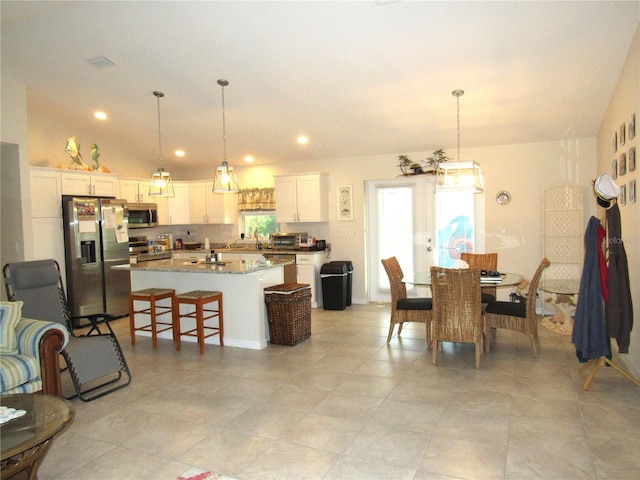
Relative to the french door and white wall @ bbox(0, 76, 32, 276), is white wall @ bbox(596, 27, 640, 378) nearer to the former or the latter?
the french door

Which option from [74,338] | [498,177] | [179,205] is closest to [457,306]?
[498,177]

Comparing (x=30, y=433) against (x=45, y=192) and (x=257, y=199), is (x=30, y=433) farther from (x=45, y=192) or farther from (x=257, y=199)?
(x=257, y=199)

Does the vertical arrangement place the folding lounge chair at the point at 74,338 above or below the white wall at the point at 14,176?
below

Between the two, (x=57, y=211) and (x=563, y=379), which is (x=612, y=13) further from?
(x=57, y=211)

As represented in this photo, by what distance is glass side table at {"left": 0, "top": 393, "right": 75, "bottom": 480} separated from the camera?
6.19ft

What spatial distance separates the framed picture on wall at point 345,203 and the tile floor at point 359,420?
3025 mm

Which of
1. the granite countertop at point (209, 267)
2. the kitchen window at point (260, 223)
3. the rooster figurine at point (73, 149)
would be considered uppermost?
the rooster figurine at point (73, 149)

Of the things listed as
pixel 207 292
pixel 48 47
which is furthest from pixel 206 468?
pixel 48 47

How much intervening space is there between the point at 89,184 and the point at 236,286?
9.62ft

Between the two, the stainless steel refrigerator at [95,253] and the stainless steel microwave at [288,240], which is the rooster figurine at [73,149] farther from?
the stainless steel microwave at [288,240]

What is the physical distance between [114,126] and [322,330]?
4242mm

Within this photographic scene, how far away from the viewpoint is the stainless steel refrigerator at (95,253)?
5750 millimetres

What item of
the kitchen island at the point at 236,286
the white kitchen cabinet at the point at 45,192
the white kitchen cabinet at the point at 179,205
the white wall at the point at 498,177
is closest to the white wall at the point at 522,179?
the white wall at the point at 498,177

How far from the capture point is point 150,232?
781 centimetres
